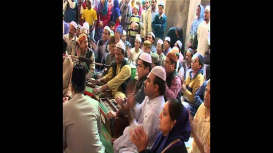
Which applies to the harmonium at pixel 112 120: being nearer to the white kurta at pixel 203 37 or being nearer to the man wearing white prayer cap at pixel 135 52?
the man wearing white prayer cap at pixel 135 52

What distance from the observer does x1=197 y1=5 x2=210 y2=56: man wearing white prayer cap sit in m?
1.77

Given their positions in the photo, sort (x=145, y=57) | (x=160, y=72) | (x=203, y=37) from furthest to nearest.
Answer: (x=145, y=57) → (x=160, y=72) → (x=203, y=37)

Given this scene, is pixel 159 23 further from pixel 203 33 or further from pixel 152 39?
pixel 203 33

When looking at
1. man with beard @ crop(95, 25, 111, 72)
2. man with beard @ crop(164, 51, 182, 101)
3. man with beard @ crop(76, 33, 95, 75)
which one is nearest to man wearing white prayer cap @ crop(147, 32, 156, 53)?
man with beard @ crop(164, 51, 182, 101)

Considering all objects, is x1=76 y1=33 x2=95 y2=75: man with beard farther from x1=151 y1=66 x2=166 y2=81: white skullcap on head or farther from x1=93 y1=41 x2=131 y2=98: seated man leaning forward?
x1=151 y1=66 x2=166 y2=81: white skullcap on head

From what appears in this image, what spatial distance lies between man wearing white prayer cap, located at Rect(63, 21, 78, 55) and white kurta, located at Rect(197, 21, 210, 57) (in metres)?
0.81

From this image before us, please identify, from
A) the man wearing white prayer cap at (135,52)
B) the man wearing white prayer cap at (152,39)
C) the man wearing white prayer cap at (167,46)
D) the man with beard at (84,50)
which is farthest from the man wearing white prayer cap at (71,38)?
the man wearing white prayer cap at (167,46)

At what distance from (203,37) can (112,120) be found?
78 centimetres

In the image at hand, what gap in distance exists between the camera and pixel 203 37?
1.81 metres

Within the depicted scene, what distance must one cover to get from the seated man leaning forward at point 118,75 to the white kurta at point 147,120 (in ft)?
0.62

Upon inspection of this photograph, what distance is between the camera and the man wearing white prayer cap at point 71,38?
207cm

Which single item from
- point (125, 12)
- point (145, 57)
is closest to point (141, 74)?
point (145, 57)
